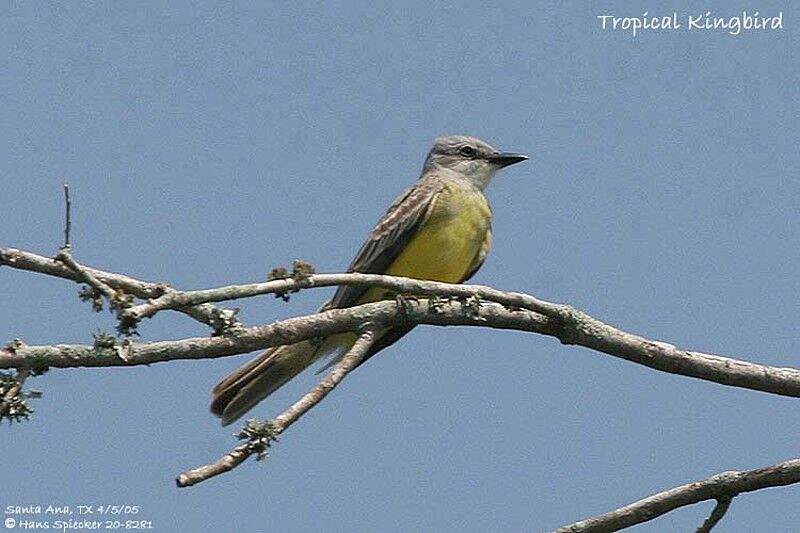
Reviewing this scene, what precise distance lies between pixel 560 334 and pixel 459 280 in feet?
11.7

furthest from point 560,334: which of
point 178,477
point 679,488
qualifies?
point 178,477

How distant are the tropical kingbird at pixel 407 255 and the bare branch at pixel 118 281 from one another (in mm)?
2591

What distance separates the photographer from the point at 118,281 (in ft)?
17.8

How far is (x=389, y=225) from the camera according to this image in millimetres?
9234

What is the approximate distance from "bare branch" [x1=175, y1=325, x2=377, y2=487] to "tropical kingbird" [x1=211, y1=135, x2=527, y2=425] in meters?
2.44

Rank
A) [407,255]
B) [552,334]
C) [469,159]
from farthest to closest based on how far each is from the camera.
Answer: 1. [469,159]
2. [407,255]
3. [552,334]

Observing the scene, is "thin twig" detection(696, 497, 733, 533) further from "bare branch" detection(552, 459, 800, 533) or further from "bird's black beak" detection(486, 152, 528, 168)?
"bird's black beak" detection(486, 152, 528, 168)

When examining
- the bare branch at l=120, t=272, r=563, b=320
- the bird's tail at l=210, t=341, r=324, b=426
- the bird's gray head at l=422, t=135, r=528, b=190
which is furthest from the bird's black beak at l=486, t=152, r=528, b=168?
the bare branch at l=120, t=272, r=563, b=320

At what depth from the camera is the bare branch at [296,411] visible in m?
4.32

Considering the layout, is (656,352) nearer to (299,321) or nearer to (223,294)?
(299,321)

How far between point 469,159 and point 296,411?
5996 millimetres

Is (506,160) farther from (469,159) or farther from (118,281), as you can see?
(118,281)

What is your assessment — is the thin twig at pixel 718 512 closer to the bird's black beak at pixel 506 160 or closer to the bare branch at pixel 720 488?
the bare branch at pixel 720 488

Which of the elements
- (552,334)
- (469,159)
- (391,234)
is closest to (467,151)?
(469,159)
